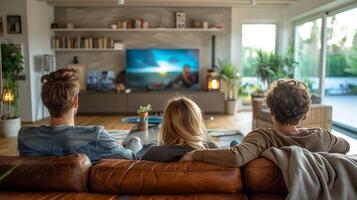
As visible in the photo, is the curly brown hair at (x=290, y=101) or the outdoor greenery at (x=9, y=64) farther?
the outdoor greenery at (x=9, y=64)

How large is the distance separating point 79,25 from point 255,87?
407 centimetres

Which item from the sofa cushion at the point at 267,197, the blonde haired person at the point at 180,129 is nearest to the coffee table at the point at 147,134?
the blonde haired person at the point at 180,129

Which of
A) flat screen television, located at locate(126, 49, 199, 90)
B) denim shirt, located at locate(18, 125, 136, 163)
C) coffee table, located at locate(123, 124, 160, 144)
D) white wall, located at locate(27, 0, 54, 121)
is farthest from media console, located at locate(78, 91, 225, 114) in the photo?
denim shirt, located at locate(18, 125, 136, 163)

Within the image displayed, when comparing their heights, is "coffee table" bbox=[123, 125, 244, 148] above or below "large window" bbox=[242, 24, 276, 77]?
below

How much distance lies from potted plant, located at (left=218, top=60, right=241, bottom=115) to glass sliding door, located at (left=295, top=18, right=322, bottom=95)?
4.30 feet

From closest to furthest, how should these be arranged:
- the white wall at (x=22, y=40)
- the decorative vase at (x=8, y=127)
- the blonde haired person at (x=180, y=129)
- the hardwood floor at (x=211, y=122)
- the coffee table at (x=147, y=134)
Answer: the blonde haired person at (x=180, y=129) < the coffee table at (x=147, y=134) < the decorative vase at (x=8, y=127) < the hardwood floor at (x=211, y=122) < the white wall at (x=22, y=40)

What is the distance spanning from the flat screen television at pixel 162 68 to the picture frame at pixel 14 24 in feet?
7.11

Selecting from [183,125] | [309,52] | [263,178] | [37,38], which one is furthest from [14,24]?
[263,178]

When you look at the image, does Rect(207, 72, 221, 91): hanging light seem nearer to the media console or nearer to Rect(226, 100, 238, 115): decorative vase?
the media console

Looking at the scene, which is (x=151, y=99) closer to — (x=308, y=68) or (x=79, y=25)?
(x=79, y=25)

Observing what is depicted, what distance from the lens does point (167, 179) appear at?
4.15 feet

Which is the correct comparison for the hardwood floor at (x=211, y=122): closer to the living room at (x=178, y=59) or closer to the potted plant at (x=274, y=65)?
the living room at (x=178, y=59)

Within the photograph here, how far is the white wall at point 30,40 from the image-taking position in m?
6.12

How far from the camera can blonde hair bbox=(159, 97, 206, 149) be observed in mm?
1590
